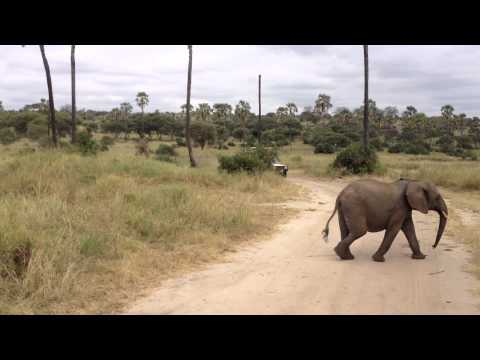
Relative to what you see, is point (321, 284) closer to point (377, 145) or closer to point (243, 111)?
point (377, 145)

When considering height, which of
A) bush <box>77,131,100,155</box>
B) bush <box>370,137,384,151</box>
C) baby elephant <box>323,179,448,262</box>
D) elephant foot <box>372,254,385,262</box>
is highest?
bush <box>370,137,384,151</box>

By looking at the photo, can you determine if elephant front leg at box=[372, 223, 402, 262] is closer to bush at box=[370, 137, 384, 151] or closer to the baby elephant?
the baby elephant

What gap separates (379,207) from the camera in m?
7.76

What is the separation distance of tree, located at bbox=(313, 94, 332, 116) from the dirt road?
92.1 meters

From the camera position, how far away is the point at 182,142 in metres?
54.7

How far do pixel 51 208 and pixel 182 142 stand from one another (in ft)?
151

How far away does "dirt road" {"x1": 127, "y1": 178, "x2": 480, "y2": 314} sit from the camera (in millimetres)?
5559

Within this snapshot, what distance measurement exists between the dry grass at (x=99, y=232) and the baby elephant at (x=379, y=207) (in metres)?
2.15

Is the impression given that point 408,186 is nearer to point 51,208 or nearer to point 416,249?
point 416,249

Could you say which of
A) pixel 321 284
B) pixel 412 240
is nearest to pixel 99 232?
pixel 321 284

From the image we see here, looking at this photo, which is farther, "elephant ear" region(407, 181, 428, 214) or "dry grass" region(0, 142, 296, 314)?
"elephant ear" region(407, 181, 428, 214)

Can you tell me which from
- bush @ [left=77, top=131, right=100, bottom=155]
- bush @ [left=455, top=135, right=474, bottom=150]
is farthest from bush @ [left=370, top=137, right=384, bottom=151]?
bush @ [left=77, top=131, right=100, bottom=155]

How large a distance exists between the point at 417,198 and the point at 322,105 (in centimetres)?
9432

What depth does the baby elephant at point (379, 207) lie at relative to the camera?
7.74m
